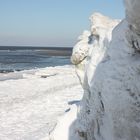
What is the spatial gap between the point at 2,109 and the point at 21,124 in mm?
2887

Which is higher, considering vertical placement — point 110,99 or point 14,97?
point 110,99

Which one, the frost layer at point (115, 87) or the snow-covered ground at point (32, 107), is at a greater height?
the frost layer at point (115, 87)

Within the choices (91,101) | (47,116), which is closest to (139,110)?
(91,101)

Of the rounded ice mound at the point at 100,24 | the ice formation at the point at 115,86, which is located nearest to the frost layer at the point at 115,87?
the ice formation at the point at 115,86

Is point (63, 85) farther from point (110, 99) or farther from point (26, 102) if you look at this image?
point (110, 99)

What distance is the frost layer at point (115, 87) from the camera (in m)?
4.16

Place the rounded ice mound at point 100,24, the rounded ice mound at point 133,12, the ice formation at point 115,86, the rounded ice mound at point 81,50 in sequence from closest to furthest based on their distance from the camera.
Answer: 1. the rounded ice mound at point 133,12
2. the ice formation at point 115,86
3. the rounded ice mound at point 100,24
4. the rounded ice mound at point 81,50

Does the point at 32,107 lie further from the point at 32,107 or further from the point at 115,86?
the point at 115,86

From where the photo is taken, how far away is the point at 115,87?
4484 millimetres

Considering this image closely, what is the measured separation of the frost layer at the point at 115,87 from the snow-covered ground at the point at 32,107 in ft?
9.02

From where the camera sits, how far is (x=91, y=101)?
A: 5492mm

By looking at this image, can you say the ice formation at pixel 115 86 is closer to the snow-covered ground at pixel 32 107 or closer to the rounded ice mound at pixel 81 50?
the rounded ice mound at pixel 81 50

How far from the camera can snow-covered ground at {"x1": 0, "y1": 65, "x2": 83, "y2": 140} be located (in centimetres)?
947

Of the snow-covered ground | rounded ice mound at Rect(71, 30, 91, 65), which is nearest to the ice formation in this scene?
rounded ice mound at Rect(71, 30, 91, 65)
